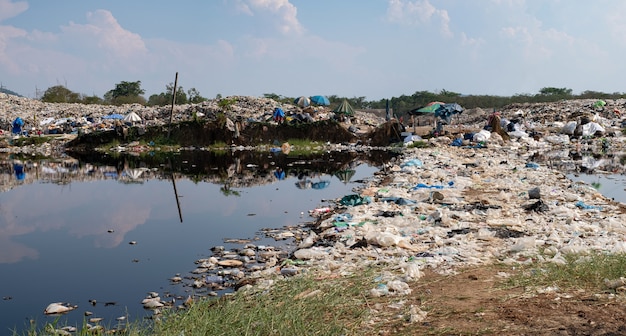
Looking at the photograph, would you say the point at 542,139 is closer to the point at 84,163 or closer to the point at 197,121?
the point at 197,121

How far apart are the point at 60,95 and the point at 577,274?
44997 millimetres

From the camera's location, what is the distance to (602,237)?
217 inches

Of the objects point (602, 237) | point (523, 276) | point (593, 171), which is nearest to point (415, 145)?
point (593, 171)

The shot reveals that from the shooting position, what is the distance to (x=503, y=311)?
3.40 m

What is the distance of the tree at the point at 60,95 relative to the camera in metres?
41.4

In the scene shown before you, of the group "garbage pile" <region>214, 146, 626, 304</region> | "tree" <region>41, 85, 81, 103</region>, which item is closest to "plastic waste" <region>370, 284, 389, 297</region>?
"garbage pile" <region>214, 146, 626, 304</region>

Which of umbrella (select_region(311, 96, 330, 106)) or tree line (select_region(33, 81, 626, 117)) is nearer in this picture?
umbrella (select_region(311, 96, 330, 106))

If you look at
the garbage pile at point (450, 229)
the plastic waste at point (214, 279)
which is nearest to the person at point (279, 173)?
the garbage pile at point (450, 229)

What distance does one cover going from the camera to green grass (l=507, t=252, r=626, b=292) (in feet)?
12.4

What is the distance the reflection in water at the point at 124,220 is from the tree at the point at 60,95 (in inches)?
1067

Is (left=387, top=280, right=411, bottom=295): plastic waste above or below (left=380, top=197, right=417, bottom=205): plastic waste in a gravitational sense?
above

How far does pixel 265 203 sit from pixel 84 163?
10.3 meters

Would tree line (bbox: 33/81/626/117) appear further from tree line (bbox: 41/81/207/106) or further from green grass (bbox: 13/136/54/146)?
green grass (bbox: 13/136/54/146)

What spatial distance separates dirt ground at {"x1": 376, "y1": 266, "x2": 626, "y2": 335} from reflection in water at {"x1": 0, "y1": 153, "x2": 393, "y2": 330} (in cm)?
216
